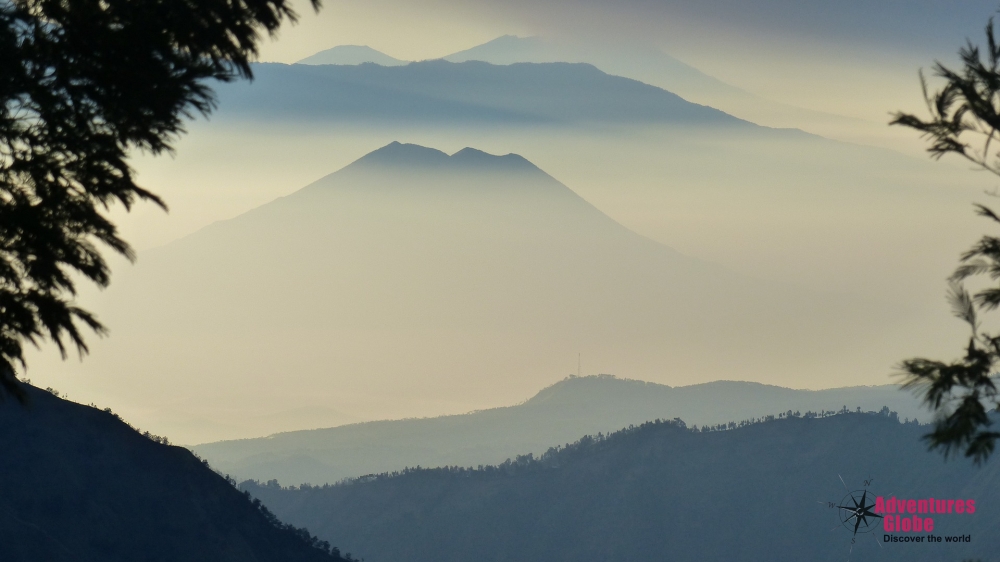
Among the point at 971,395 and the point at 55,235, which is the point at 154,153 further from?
the point at 971,395

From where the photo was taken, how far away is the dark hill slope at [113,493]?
123m

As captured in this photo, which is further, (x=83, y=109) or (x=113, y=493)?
(x=113, y=493)

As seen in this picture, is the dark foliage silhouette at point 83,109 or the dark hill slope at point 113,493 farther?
the dark hill slope at point 113,493

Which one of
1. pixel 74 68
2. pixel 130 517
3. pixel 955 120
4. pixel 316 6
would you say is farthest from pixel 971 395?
pixel 130 517

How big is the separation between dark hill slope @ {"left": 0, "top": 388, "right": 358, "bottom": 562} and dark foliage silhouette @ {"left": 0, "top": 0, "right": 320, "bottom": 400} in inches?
3881

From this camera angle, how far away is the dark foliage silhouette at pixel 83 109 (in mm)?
15008

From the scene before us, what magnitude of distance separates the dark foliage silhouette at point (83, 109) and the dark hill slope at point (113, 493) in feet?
323

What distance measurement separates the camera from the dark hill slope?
4838 inches

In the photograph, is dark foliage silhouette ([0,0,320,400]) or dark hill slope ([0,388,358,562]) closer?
dark foliage silhouette ([0,0,320,400])

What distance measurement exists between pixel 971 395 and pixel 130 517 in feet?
412

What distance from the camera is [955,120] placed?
18578 millimetres

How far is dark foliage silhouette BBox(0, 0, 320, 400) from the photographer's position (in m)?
15.0

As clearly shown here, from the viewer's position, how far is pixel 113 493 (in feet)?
436

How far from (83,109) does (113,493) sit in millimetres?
125501
